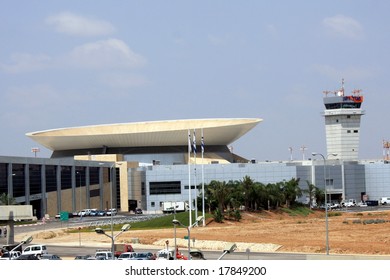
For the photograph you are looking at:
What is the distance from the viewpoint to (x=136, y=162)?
538ft

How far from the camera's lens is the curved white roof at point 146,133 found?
17000cm

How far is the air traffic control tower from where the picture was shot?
7254 inches

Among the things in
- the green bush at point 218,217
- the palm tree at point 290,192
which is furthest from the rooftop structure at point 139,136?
the green bush at point 218,217

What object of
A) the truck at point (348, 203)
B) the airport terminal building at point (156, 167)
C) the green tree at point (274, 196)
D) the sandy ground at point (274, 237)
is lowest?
the sandy ground at point (274, 237)

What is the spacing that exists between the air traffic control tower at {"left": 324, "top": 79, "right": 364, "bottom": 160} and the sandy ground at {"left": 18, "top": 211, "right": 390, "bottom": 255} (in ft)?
256

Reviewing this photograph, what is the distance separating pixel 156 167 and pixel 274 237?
77.3 meters

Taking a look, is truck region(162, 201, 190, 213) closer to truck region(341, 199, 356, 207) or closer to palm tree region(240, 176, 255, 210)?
palm tree region(240, 176, 255, 210)

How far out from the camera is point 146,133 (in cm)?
17025

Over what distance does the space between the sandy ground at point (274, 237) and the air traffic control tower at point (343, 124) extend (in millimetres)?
77965

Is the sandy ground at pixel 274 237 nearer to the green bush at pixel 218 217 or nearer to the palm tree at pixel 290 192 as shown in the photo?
the green bush at pixel 218 217

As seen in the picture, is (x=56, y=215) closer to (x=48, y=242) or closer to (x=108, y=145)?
(x=108, y=145)

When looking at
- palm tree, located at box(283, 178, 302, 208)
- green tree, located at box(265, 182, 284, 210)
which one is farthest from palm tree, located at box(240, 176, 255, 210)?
palm tree, located at box(283, 178, 302, 208)

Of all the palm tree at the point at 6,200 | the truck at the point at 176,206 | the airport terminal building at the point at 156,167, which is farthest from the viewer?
the truck at the point at 176,206
